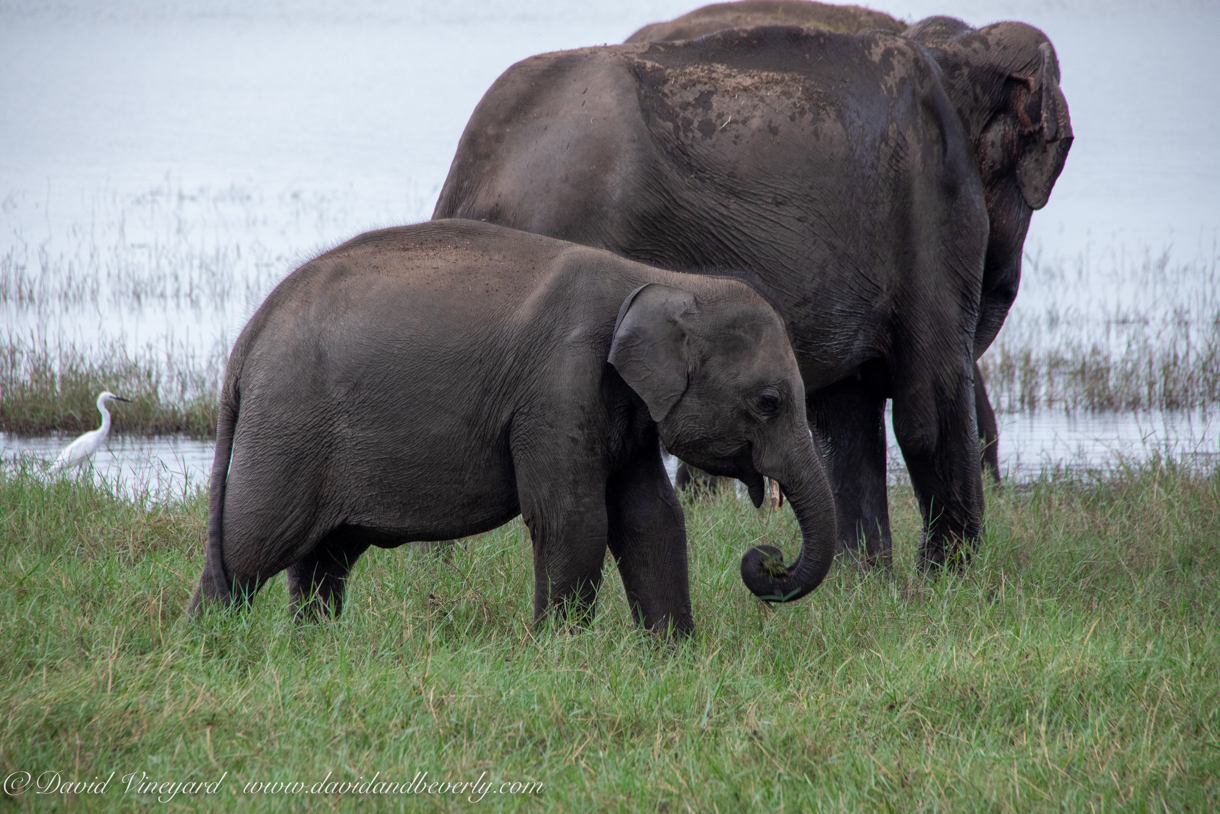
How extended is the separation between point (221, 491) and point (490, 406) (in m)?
0.86

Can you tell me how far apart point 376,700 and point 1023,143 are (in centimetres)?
357

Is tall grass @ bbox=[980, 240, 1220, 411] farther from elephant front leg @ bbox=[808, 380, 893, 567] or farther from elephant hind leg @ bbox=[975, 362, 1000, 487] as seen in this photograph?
elephant front leg @ bbox=[808, 380, 893, 567]

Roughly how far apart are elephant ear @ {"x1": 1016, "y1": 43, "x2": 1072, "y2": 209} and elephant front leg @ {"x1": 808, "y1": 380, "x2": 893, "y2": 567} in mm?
1082

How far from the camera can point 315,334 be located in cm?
402

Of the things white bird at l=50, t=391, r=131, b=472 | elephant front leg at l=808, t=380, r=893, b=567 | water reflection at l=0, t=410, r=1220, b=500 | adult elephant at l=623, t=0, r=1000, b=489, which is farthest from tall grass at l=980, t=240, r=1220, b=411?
white bird at l=50, t=391, r=131, b=472

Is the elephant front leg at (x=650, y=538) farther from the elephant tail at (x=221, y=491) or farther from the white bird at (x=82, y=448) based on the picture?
the white bird at (x=82, y=448)

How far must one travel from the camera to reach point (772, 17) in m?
8.53

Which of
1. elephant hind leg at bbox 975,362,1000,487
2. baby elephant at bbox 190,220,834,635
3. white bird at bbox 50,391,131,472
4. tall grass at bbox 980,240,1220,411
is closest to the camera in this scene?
baby elephant at bbox 190,220,834,635

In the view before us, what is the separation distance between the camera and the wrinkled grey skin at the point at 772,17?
818 centimetres

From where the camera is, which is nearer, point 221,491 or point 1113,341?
point 221,491

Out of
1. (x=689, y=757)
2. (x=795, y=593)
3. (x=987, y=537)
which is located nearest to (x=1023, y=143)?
(x=987, y=537)

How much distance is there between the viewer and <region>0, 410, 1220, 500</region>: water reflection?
7.52 metres

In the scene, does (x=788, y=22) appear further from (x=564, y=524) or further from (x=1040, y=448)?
(x=564, y=524)

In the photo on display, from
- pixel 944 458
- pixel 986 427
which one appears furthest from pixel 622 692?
pixel 986 427
